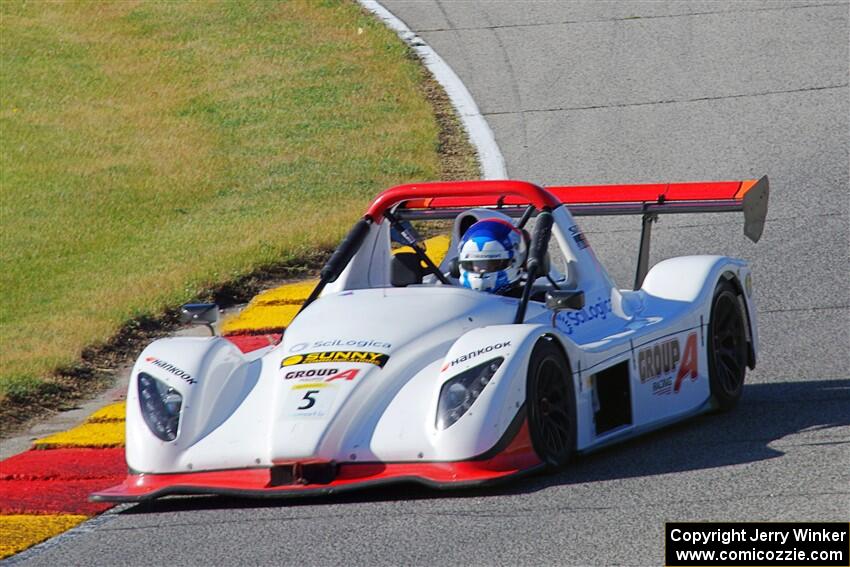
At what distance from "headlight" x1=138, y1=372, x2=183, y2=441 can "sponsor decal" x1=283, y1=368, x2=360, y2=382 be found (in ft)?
1.84

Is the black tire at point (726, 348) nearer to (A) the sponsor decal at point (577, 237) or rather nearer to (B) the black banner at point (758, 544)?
(A) the sponsor decal at point (577, 237)

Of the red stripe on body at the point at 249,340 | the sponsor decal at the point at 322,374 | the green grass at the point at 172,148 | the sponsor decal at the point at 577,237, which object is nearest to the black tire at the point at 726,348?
the sponsor decal at the point at 577,237

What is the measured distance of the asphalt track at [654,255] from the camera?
6.34 metres

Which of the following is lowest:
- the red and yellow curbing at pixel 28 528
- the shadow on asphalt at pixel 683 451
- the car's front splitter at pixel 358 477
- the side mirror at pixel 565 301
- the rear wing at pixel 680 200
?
the red and yellow curbing at pixel 28 528

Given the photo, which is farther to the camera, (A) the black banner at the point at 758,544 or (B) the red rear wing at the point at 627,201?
(B) the red rear wing at the point at 627,201

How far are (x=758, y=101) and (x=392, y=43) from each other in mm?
4856

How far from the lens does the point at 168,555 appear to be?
644 cm

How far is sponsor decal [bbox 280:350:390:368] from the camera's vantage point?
743 centimetres

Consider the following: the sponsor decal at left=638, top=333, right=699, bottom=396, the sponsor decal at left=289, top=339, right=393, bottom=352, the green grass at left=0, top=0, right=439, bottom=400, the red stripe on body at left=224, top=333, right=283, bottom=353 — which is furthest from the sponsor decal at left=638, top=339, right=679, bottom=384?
the green grass at left=0, top=0, right=439, bottom=400

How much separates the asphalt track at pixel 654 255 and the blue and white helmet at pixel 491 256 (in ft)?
3.59

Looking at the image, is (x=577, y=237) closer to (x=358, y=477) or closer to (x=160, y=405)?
(x=358, y=477)

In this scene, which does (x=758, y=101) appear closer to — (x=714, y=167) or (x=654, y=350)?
(x=714, y=167)

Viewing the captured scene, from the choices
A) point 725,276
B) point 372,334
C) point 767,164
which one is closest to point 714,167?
point 767,164

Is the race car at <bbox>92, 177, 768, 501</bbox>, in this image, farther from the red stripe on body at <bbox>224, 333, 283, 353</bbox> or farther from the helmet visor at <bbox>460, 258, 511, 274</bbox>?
the red stripe on body at <bbox>224, 333, 283, 353</bbox>
